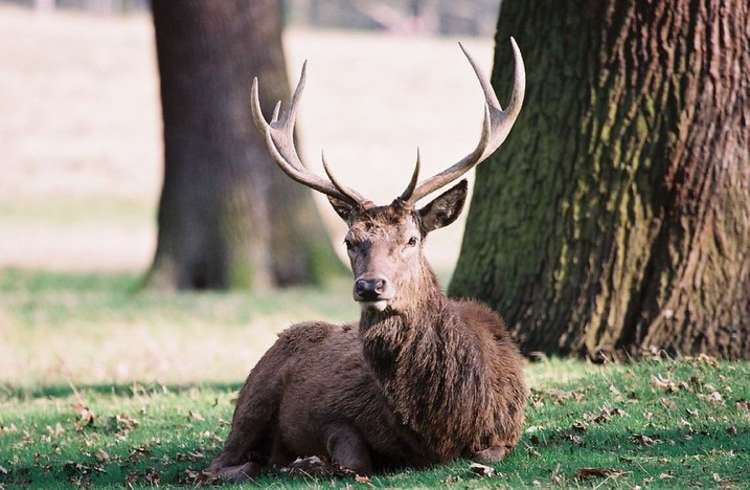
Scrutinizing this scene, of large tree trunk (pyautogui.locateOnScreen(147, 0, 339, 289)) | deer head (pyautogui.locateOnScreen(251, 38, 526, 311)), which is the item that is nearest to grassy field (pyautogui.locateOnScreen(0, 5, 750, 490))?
large tree trunk (pyautogui.locateOnScreen(147, 0, 339, 289))

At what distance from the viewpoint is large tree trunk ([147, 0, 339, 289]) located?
19.8 metres

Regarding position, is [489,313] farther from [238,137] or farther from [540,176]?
[238,137]

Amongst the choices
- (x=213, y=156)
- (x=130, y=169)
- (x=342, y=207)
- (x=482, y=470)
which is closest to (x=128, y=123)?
(x=130, y=169)

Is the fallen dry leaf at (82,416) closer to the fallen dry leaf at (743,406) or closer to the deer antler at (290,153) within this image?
the deer antler at (290,153)

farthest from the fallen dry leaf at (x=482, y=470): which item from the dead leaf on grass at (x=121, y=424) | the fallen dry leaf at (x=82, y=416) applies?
the fallen dry leaf at (x=82, y=416)

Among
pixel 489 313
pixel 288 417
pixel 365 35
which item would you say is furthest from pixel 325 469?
pixel 365 35

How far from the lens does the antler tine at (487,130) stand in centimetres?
822

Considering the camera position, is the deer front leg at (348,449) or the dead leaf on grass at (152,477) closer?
the deer front leg at (348,449)

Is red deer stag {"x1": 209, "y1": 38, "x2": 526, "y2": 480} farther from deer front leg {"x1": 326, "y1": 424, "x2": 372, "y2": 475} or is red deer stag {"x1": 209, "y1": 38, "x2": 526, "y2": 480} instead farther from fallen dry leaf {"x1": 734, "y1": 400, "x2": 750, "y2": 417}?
fallen dry leaf {"x1": 734, "y1": 400, "x2": 750, "y2": 417}

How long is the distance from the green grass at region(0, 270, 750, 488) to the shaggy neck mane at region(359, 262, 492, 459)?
0.25 metres

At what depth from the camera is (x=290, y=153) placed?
345 inches

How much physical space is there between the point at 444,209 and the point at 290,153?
1054 millimetres

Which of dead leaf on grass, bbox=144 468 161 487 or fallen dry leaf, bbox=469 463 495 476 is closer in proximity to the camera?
fallen dry leaf, bbox=469 463 495 476

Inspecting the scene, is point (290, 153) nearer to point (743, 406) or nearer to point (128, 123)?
point (743, 406)
